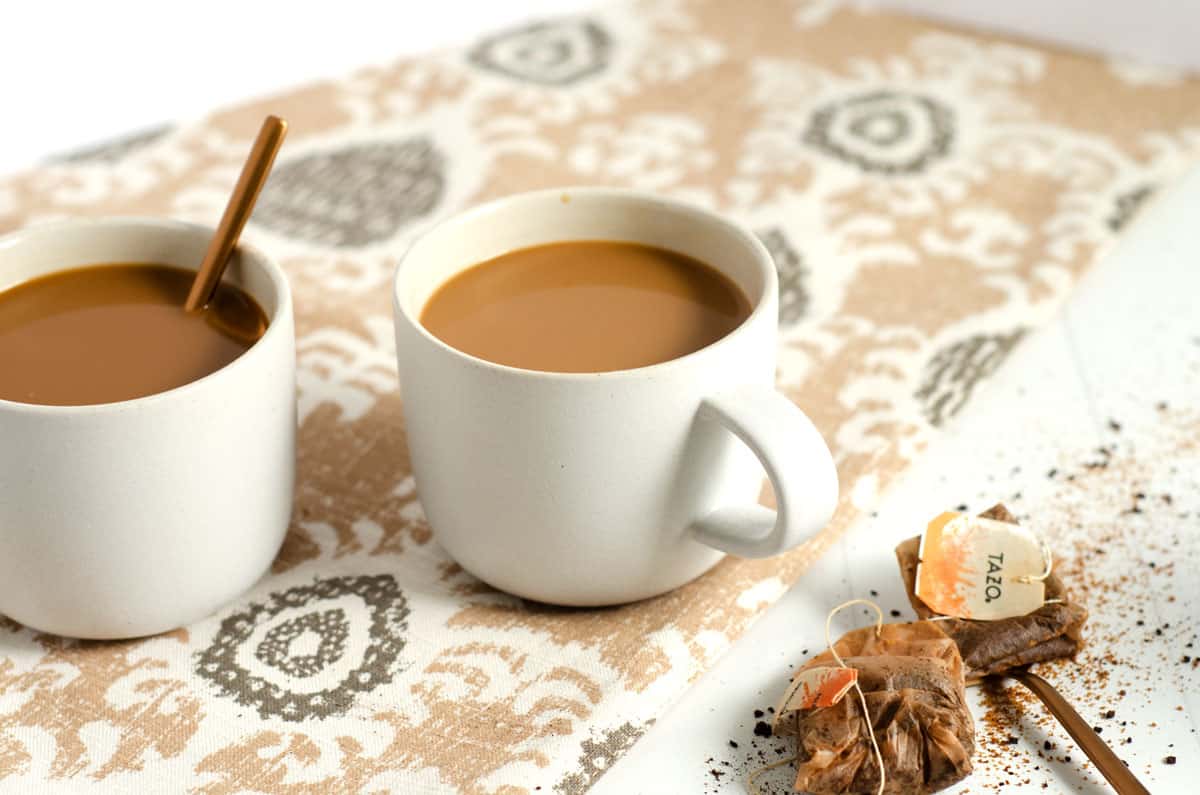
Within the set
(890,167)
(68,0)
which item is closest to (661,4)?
(890,167)

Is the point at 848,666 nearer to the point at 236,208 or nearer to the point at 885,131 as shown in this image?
the point at 236,208

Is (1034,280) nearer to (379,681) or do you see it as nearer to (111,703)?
(379,681)

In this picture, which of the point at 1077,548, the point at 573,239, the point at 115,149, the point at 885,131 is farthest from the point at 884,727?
the point at 115,149

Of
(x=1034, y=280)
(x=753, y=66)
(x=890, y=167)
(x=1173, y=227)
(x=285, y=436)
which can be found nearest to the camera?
(x=285, y=436)

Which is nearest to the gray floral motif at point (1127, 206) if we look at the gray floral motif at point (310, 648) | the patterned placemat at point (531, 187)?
the patterned placemat at point (531, 187)

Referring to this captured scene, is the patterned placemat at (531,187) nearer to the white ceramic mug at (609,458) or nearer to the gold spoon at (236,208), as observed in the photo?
the white ceramic mug at (609,458)

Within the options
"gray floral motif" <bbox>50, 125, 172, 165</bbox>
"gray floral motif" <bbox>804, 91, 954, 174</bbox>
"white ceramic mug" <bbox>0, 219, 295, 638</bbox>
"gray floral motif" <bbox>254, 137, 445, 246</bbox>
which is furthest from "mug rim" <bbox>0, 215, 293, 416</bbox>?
"gray floral motif" <bbox>804, 91, 954, 174</bbox>
